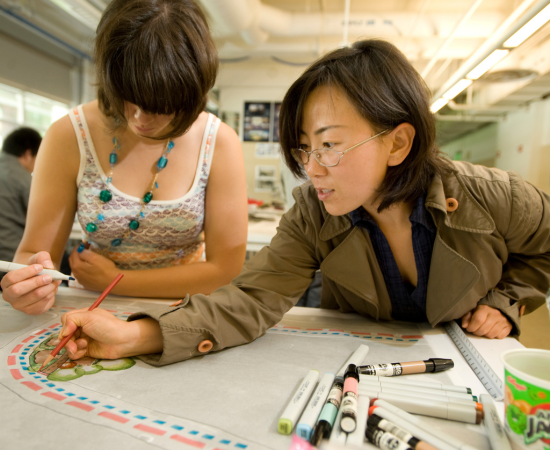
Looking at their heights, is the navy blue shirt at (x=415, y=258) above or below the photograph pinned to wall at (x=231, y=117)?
below

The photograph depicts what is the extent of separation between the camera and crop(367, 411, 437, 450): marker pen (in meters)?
0.48

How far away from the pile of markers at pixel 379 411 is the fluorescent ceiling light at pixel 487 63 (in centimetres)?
198

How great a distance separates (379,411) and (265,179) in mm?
4529

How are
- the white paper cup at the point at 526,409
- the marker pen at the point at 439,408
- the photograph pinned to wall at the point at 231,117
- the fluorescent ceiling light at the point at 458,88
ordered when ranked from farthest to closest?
1. the photograph pinned to wall at the point at 231,117
2. the fluorescent ceiling light at the point at 458,88
3. the marker pen at the point at 439,408
4. the white paper cup at the point at 526,409

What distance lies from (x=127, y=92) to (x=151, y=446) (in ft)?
2.17

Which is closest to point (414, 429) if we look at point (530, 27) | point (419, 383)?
point (419, 383)

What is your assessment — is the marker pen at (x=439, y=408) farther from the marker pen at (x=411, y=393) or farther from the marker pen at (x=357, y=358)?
the marker pen at (x=357, y=358)

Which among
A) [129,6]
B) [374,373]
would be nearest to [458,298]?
[374,373]

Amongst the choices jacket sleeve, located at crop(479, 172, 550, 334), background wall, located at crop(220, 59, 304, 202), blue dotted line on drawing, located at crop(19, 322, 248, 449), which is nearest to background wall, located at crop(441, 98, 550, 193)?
background wall, located at crop(220, 59, 304, 202)

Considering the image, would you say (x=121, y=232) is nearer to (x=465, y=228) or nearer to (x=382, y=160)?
(x=382, y=160)

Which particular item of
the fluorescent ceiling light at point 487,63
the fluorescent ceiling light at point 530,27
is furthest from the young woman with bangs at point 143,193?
the fluorescent ceiling light at point 487,63

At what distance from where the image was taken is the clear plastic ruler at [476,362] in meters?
0.65

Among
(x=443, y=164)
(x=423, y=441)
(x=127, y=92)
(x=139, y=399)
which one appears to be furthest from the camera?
(x=443, y=164)

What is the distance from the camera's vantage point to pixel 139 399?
23.6 inches
